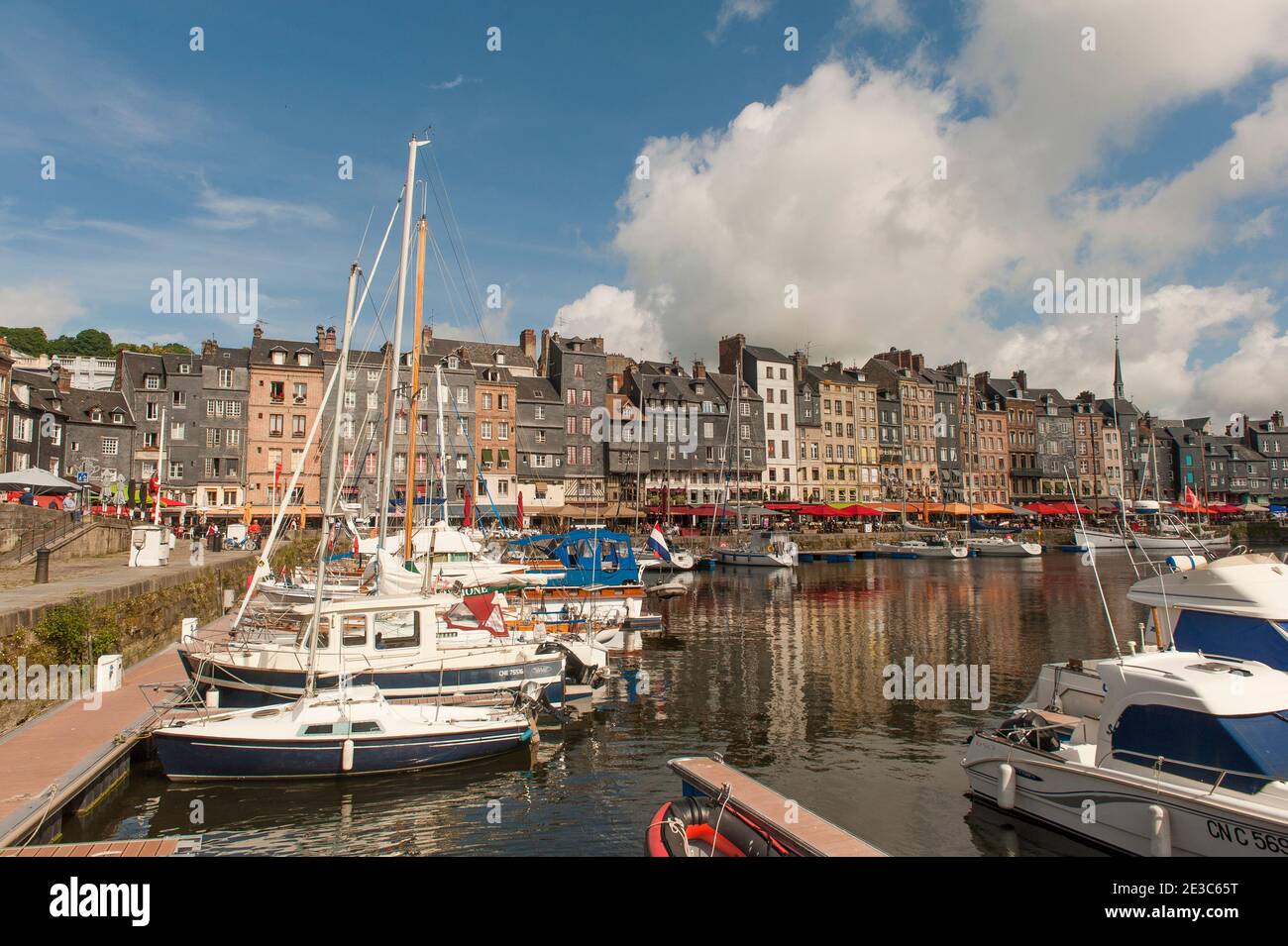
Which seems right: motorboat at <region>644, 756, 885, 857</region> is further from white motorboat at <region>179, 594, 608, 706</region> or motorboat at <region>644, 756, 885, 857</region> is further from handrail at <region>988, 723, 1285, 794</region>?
white motorboat at <region>179, 594, 608, 706</region>

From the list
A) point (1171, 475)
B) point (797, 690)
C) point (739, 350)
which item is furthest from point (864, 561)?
point (1171, 475)

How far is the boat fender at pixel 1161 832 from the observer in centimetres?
1094

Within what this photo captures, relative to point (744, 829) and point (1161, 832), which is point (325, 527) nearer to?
point (744, 829)

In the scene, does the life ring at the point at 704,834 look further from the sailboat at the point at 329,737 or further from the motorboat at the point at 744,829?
the sailboat at the point at 329,737

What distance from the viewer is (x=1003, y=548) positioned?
Answer: 81.1 metres

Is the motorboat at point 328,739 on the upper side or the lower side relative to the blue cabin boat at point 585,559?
lower

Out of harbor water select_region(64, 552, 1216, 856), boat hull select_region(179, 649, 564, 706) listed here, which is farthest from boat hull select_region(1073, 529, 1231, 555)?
boat hull select_region(179, 649, 564, 706)

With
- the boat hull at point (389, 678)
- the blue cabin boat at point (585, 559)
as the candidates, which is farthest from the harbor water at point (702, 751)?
the blue cabin boat at point (585, 559)

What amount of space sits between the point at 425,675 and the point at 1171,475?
138 m

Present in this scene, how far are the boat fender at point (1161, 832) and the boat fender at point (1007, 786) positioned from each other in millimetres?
2665
